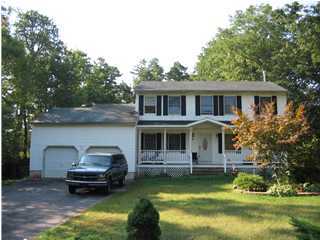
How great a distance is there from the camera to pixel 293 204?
13.5 metres

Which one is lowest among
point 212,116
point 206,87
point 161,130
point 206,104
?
point 161,130

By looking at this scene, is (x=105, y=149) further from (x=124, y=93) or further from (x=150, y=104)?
(x=124, y=93)

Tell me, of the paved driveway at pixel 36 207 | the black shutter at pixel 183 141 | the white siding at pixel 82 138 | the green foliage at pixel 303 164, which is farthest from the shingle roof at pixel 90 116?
the green foliage at pixel 303 164

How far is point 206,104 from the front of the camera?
27.5m

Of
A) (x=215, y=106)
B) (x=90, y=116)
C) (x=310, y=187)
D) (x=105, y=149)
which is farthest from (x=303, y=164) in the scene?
(x=90, y=116)

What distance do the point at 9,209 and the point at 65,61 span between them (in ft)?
98.8

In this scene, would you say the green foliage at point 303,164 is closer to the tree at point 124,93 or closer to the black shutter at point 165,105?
the black shutter at point 165,105

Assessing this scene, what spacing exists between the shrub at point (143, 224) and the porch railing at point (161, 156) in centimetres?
1878

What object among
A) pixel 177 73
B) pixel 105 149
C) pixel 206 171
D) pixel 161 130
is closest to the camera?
pixel 105 149

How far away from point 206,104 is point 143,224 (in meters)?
21.1

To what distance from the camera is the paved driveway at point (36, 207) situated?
33.0ft

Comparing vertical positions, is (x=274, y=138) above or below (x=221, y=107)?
below

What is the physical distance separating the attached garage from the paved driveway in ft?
17.2

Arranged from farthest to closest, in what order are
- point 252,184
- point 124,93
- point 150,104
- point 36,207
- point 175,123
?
point 124,93
point 150,104
point 175,123
point 252,184
point 36,207
